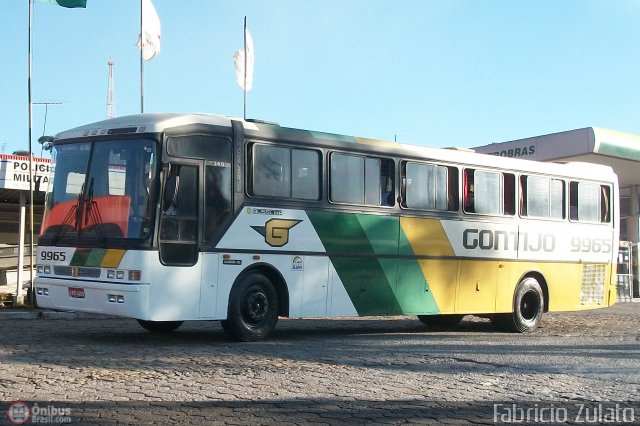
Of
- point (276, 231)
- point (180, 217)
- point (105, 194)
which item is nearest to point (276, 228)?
point (276, 231)

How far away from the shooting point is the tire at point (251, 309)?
11.8 meters

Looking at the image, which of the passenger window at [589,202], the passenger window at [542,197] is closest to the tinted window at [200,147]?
the passenger window at [542,197]

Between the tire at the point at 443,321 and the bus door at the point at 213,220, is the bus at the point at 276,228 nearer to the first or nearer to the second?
the bus door at the point at 213,220

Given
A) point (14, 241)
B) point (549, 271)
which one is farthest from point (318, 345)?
point (14, 241)

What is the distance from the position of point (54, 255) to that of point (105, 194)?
129cm

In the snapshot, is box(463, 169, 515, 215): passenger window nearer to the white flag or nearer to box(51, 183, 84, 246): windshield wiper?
box(51, 183, 84, 246): windshield wiper

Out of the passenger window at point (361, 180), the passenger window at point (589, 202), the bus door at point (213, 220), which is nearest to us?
the bus door at point (213, 220)

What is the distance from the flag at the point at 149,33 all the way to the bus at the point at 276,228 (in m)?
15.0

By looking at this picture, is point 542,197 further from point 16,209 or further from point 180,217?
point 16,209

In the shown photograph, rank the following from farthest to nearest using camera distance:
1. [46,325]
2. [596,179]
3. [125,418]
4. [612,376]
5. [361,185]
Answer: [596,179]
[46,325]
[361,185]
[612,376]
[125,418]

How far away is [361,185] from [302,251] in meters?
1.70

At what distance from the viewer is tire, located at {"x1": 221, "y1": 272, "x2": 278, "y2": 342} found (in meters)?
11.8

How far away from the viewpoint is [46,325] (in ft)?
47.9

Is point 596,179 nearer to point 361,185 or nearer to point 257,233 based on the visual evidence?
point 361,185
